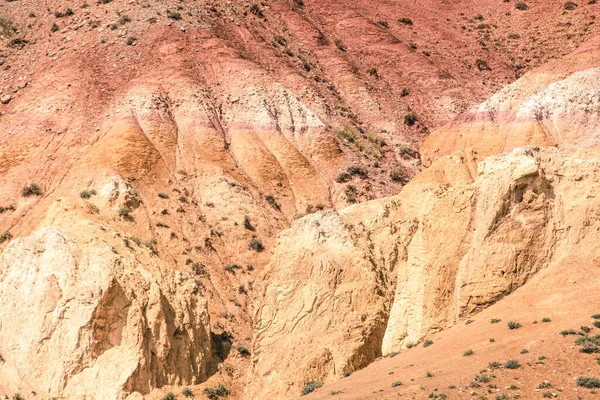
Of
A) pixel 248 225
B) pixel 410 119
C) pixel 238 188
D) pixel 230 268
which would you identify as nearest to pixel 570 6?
pixel 410 119

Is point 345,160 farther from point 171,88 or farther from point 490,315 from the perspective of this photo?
point 490,315

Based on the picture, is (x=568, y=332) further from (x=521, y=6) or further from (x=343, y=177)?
(x=521, y=6)

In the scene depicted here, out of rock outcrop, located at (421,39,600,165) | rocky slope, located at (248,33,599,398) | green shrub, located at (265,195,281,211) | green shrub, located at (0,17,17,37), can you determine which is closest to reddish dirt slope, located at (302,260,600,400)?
rocky slope, located at (248,33,599,398)

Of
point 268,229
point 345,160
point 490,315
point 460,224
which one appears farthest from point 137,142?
point 490,315

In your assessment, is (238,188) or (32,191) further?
(238,188)

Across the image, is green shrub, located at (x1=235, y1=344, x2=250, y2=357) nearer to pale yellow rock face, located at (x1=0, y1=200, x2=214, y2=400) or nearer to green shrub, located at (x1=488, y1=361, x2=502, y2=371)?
pale yellow rock face, located at (x1=0, y1=200, x2=214, y2=400)

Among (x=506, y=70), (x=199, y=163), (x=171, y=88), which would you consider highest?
(x=171, y=88)
